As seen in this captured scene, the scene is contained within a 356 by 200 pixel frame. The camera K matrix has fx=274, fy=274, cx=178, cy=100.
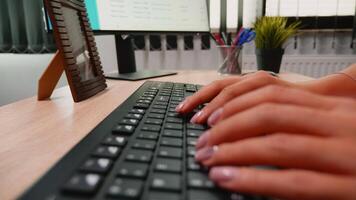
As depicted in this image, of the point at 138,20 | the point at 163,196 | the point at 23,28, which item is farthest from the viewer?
the point at 23,28

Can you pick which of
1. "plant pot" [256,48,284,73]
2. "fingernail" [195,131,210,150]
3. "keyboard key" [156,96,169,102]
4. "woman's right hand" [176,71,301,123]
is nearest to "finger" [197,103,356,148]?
"fingernail" [195,131,210,150]

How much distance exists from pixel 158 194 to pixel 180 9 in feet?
3.27

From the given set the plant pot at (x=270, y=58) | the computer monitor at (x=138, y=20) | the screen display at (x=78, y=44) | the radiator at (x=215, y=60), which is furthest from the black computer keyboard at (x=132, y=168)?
the radiator at (x=215, y=60)

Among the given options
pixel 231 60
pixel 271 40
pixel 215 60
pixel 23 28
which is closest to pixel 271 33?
pixel 271 40

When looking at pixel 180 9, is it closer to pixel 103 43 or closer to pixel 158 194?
pixel 103 43

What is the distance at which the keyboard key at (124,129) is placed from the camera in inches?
11.7

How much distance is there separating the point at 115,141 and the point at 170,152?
57 millimetres

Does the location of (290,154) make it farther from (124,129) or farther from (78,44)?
(78,44)

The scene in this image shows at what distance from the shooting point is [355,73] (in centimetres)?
60

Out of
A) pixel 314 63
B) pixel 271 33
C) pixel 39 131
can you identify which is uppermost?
pixel 271 33

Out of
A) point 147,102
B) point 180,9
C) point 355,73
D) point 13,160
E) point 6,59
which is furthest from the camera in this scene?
point 6,59

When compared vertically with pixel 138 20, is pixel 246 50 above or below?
below

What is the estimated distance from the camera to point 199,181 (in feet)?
0.67

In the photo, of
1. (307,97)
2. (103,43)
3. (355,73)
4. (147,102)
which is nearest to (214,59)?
(103,43)
